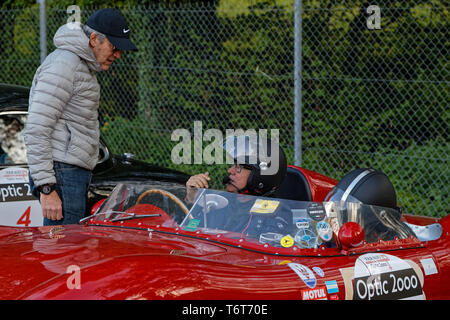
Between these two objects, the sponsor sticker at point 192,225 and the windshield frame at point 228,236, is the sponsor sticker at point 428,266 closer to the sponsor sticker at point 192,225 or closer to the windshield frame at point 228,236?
the windshield frame at point 228,236

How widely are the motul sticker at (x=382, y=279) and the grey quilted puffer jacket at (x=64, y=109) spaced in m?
1.97

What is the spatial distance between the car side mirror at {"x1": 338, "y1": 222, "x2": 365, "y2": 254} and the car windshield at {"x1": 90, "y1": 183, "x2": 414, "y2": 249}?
10cm

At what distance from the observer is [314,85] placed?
29.4ft

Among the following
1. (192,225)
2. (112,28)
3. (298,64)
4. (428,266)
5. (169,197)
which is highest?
(112,28)

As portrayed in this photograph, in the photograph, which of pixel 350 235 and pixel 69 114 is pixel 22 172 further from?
pixel 350 235

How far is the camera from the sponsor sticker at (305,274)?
3299mm

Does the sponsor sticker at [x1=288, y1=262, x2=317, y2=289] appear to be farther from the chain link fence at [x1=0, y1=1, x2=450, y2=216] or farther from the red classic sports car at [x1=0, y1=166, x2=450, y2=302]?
the chain link fence at [x1=0, y1=1, x2=450, y2=216]

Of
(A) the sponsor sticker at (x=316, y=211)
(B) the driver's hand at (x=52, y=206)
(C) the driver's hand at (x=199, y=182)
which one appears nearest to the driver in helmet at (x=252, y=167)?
(C) the driver's hand at (x=199, y=182)

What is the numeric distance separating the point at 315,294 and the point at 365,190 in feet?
3.83

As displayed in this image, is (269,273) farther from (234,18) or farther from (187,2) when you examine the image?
(187,2)

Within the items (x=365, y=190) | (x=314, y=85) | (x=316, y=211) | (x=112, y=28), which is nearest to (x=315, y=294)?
(x=316, y=211)

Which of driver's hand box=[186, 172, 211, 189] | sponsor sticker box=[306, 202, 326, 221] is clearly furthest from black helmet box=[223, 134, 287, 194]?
sponsor sticker box=[306, 202, 326, 221]

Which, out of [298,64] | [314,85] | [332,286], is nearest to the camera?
[332,286]
